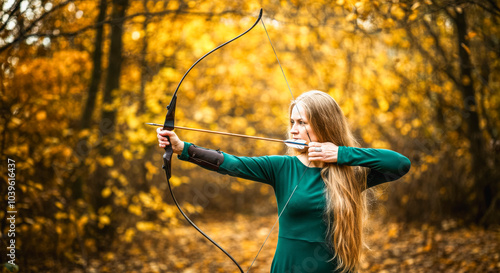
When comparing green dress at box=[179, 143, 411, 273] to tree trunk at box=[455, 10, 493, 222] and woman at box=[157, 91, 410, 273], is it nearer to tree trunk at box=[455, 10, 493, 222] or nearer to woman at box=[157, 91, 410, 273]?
woman at box=[157, 91, 410, 273]

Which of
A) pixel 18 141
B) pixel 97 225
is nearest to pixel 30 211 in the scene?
pixel 18 141

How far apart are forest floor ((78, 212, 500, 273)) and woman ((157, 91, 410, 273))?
104 inches

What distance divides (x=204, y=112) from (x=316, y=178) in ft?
11.3

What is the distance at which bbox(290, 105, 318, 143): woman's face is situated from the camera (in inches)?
65.6

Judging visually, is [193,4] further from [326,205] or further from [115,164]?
[326,205]

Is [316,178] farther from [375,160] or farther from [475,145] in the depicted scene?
[475,145]

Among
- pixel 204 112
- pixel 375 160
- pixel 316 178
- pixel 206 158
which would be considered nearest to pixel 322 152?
pixel 316 178

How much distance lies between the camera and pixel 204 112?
493 centimetres

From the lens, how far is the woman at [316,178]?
5.18ft

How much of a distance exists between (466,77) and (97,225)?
453 cm

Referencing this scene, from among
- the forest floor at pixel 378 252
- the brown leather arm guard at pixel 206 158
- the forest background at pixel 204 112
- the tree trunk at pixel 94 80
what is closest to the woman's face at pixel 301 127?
the brown leather arm guard at pixel 206 158

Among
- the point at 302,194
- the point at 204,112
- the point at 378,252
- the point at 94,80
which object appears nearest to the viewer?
the point at 302,194

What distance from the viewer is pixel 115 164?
4.62 m

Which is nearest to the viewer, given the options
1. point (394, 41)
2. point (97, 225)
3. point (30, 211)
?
point (30, 211)
